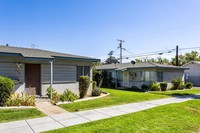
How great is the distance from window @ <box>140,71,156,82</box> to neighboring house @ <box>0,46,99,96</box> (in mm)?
9670

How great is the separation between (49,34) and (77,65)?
6924 mm

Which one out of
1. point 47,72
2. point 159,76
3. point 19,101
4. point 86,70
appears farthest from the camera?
point 159,76

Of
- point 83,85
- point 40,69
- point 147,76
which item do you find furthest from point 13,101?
point 147,76

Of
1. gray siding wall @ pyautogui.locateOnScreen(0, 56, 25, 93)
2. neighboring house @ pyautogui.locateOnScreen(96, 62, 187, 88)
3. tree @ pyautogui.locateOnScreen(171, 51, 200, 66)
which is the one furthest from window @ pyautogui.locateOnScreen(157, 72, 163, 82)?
tree @ pyautogui.locateOnScreen(171, 51, 200, 66)

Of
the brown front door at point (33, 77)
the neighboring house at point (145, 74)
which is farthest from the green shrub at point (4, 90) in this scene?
the neighboring house at point (145, 74)

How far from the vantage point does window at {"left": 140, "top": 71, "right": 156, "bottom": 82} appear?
65.8ft

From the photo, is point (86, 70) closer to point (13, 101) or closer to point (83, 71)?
point (83, 71)

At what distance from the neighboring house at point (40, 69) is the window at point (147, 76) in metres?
9.67

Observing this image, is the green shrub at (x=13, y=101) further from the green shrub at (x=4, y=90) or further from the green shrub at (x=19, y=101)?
the green shrub at (x=4, y=90)

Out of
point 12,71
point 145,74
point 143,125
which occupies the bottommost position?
point 143,125

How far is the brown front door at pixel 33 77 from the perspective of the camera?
35.4 ft

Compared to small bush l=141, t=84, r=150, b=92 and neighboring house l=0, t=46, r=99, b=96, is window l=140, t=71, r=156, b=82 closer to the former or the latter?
small bush l=141, t=84, r=150, b=92

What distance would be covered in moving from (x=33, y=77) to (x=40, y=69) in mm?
681

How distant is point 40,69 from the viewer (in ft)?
36.6
